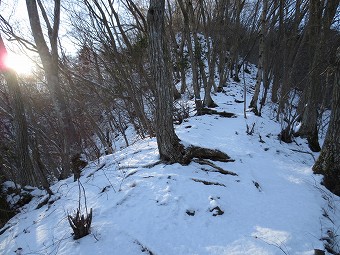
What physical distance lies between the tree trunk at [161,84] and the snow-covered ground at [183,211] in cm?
34

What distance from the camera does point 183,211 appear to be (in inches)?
130

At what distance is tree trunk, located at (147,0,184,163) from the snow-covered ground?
34 cm

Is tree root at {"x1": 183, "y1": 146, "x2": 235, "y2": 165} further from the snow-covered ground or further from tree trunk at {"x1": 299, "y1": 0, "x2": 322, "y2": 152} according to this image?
tree trunk at {"x1": 299, "y1": 0, "x2": 322, "y2": 152}

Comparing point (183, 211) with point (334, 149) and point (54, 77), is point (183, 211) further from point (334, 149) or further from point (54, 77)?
point (54, 77)

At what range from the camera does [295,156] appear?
6.33 meters

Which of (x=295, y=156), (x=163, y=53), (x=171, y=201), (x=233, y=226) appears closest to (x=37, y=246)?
(x=171, y=201)

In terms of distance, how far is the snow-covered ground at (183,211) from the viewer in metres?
2.78

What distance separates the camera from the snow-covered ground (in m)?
2.78

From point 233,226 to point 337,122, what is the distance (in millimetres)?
2918

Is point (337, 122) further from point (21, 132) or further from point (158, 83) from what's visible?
point (21, 132)

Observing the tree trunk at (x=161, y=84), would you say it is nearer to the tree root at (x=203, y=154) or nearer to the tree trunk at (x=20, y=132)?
the tree root at (x=203, y=154)

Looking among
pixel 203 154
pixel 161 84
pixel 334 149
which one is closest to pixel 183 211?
pixel 203 154

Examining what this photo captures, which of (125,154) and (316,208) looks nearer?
(316,208)

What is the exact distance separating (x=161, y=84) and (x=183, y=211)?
2.21 metres
